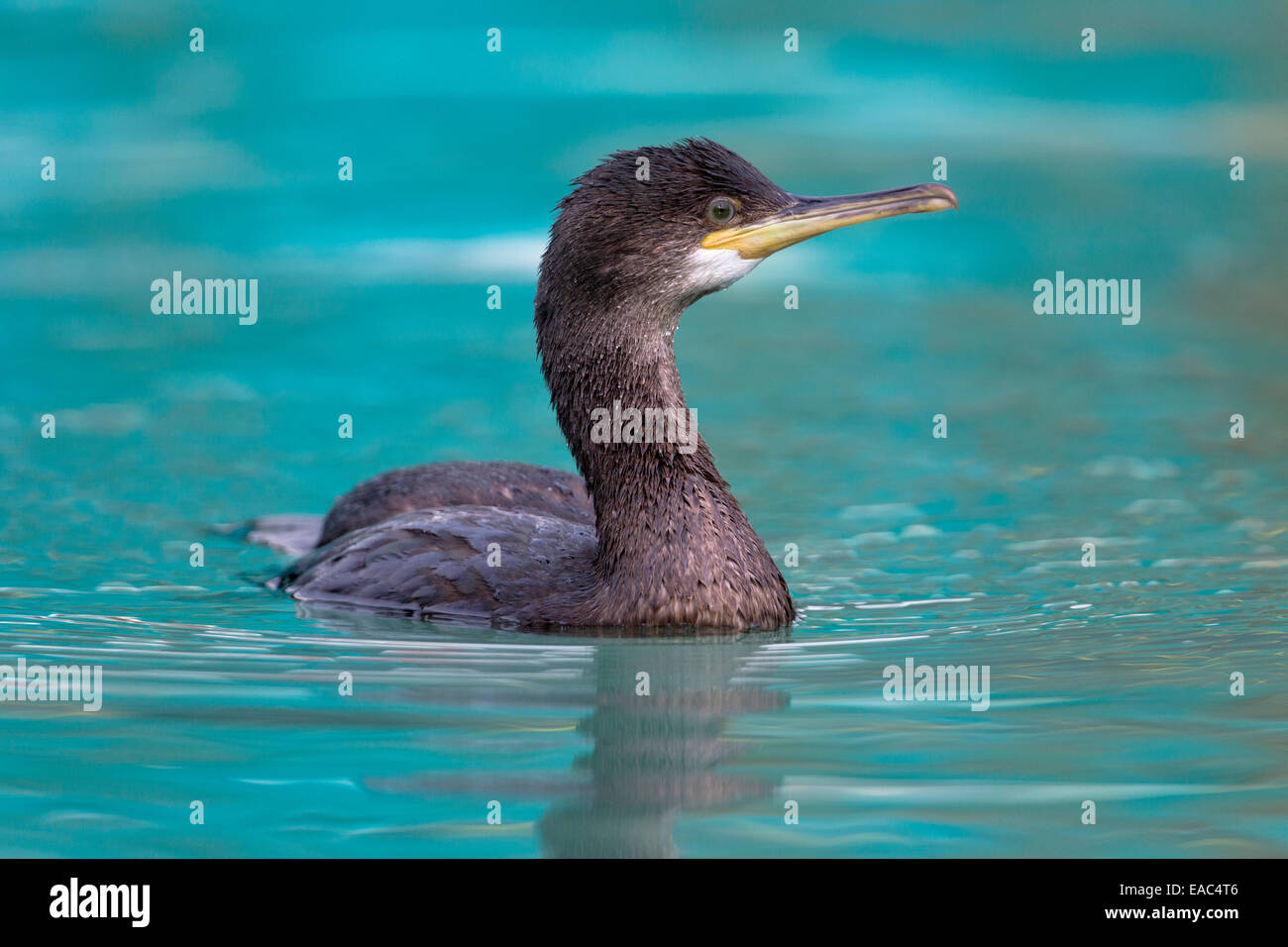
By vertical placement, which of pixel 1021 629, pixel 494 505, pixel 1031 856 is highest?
pixel 494 505

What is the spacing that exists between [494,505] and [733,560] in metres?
1.69

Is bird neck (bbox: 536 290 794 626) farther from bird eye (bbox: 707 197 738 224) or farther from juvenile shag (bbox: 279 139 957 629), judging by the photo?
bird eye (bbox: 707 197 738 224)

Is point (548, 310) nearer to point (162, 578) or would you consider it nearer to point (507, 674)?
point (507, 674)

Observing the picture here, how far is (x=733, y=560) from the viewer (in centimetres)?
728

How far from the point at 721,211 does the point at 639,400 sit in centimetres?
82

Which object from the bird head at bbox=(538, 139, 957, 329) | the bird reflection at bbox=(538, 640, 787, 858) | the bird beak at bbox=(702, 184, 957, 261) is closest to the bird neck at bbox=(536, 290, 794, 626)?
the bird head at bbox=(538, 139, 957, 329)

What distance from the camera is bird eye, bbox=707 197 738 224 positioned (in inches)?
282

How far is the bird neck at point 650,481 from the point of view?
7.18 metres

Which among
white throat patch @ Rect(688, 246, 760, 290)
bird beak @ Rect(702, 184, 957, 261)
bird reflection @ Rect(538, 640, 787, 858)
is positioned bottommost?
bird reflection @ Rect(538, 640, 787, 858)

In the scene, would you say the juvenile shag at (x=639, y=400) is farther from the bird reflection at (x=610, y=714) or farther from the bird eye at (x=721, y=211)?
the bird reflection at (x=610, y=714)

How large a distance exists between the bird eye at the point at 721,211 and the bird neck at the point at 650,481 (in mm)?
425

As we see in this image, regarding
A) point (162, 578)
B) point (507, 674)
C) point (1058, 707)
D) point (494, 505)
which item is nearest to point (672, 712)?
point (507, 674)

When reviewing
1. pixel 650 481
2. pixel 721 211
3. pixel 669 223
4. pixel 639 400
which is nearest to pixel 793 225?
pixel 721 211

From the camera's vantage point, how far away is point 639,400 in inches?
289
